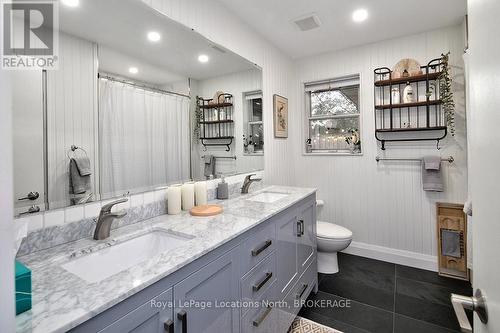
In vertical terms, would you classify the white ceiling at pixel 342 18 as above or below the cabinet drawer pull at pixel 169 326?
above

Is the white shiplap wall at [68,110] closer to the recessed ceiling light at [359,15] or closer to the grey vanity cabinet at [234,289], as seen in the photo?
the grey vanity cabinet at [234,289]

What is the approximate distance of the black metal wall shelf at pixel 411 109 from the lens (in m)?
2.56

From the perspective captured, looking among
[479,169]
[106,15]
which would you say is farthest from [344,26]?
[479,169]

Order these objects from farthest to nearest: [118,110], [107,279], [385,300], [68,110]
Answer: [385,300]
[118,110]
[68,110]
[107,279]

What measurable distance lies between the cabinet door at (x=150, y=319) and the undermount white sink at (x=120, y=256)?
0.28 meters

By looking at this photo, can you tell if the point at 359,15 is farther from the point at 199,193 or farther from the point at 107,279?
the point at 107,279

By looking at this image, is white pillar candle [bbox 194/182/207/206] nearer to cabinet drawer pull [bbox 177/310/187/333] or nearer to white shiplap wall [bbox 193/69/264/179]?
white shiplap wall [bbox 193/69/264/179]

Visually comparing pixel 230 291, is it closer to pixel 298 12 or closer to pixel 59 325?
pixel 59 325

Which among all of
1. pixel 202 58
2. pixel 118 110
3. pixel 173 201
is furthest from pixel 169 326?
pixel 202 58

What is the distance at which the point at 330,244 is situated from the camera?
2.46 metres

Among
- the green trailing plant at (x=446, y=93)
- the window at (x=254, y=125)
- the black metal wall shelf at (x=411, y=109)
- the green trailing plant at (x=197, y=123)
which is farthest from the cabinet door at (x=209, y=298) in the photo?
the green trailing plant at (x=446, y=93)

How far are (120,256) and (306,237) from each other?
146 centimetres

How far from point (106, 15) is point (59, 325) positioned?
138cm

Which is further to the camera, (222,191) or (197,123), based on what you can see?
(222,191)
